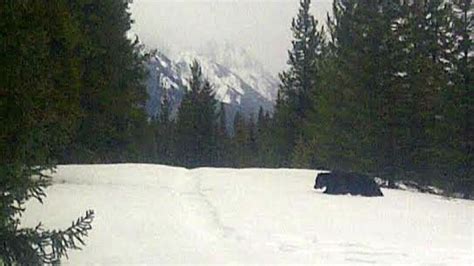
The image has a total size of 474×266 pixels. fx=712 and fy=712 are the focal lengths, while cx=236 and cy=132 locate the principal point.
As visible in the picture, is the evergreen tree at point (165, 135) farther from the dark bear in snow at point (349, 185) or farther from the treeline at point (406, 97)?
the dark bear in snow at point (349, 185)

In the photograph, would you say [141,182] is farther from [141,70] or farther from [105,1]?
[141,70]

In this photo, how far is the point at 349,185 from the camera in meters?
16.3

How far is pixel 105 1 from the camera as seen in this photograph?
22.2m

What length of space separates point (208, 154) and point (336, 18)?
768 inches

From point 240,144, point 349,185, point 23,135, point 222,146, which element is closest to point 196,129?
point 222,146

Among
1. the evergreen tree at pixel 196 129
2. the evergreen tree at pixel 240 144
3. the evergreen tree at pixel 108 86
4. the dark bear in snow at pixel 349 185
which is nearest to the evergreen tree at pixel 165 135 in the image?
the evergreen tree at pixel 196 129

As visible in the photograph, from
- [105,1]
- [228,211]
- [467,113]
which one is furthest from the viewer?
[467,113]

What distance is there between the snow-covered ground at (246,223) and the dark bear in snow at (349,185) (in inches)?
18.0

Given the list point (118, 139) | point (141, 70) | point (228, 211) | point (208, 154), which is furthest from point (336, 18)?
point (228, 211)

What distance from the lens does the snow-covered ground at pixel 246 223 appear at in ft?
26.5

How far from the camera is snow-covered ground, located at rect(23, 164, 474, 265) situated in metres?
8.08

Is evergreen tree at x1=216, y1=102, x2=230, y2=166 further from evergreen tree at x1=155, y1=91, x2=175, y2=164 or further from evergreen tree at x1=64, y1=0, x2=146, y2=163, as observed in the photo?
evergreen tree at x1=64, y1=0, x2=146, y2=163

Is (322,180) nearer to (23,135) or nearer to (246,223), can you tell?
(246,223)

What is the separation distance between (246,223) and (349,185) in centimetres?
626
